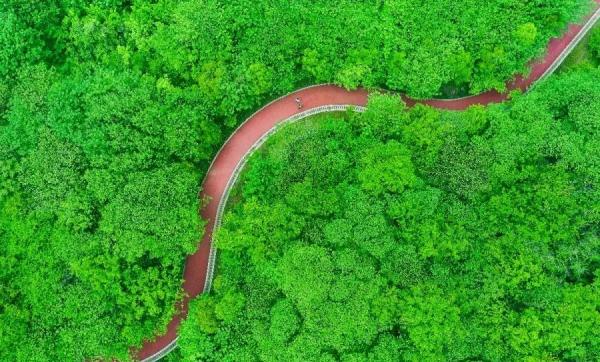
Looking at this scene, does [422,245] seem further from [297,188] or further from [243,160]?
[243,160]

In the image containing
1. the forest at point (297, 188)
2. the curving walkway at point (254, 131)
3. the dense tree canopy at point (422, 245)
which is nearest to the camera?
the dense tree canopy at point (422, 245)

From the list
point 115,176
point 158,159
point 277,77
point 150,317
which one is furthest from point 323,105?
point 150,317

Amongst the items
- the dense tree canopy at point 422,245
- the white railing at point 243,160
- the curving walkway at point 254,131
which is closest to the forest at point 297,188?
the dense tree canopy at point 422,245

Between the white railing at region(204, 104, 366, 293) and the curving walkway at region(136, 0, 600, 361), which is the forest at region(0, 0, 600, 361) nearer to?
the white railing at region(204, 104, 366, 293)

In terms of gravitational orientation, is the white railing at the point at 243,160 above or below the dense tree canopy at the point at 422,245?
above

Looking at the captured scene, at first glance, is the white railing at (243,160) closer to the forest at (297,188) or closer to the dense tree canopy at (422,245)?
the forest at (297,188)

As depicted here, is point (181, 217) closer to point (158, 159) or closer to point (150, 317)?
point (158, 159)

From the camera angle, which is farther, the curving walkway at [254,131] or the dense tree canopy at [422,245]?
the curving walkway at [254,131]
